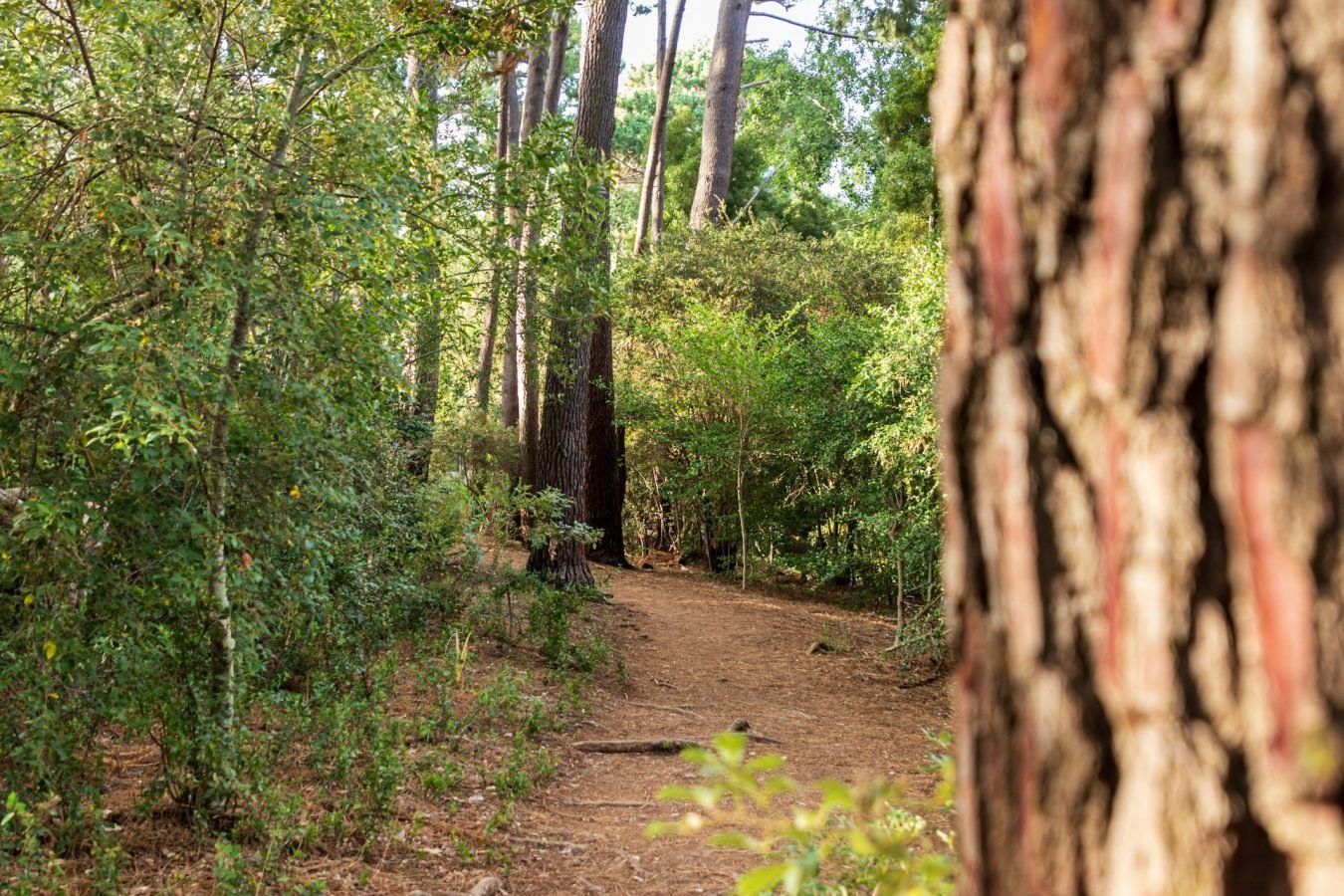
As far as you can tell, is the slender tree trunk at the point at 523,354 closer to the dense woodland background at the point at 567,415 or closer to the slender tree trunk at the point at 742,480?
the dense woodland background at the point at 567,415

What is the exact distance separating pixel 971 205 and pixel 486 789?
5.74m

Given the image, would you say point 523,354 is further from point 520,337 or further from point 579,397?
point 579,397

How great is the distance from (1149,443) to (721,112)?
23468 mm

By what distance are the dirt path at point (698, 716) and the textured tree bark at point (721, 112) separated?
409 inches

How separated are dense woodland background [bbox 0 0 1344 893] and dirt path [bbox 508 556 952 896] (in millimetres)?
567

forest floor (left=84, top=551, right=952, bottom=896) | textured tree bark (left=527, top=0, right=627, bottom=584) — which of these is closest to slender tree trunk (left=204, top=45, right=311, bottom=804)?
forest floor (left=84, top=551, right=952, bottom=896)

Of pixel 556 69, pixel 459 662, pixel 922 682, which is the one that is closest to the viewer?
pixel 459 662

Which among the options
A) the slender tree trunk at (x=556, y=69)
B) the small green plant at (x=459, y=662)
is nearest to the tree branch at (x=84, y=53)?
the small green plant at (x=459, y=662)

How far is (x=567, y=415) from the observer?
13.1 m

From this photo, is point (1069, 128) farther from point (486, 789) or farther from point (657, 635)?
point (657, 635)

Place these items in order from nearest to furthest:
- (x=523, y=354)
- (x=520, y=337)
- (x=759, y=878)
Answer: (x=759, y=878), (x=523, y=354), (x=520, y=337)

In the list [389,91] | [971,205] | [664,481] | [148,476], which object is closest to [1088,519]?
[971,205]

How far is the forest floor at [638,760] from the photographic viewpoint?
192 inches

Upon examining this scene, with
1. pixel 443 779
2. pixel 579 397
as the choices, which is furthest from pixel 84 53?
pixel 579 397
